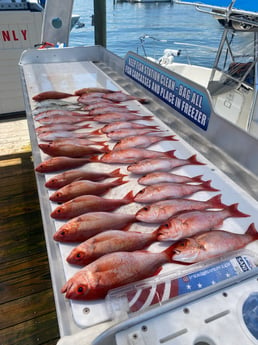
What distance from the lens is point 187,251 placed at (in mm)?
1061

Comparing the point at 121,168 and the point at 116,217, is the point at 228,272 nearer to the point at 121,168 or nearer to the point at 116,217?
the point at 116,217

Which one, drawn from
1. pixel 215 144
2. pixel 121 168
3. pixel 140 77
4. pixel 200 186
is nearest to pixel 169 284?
pixel 200 186

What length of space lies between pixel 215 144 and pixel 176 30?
23.0 metres

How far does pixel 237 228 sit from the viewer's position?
124 cm

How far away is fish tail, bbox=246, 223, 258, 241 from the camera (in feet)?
3.87

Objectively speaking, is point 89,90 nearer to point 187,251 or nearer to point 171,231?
point 171,231

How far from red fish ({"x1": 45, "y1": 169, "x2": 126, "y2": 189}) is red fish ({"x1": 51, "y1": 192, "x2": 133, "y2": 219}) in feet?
0.59

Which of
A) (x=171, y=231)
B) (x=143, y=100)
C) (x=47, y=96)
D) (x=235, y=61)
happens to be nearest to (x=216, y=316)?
(x=171, y=231)

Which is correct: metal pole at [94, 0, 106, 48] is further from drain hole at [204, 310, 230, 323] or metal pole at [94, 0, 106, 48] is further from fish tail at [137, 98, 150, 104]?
drain hole at [204, 310, 230, 323]

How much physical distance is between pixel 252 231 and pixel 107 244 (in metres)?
0.63

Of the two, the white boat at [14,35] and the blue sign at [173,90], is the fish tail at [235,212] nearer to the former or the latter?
the blue sign at [173,90]

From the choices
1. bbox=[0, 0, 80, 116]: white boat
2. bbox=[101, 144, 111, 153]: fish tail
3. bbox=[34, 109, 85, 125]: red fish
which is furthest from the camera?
bbox=[0, 0, 80, 116]: white boat

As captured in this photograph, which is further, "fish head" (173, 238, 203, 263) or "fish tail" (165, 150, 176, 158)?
"fish tail" (165, 150, 176, 158)

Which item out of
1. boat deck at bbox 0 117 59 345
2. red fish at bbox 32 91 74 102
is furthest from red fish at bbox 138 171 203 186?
red fish at bbox 32 91 74 102
